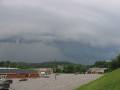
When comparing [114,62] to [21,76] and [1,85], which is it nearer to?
[21,76]

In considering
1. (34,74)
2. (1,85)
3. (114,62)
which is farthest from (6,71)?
(1,85)

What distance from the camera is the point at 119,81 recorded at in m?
24.3

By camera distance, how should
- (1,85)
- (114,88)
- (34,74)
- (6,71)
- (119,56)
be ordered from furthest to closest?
(34,74)
(6,71)
(119,56)
(1,85)
(114,88)

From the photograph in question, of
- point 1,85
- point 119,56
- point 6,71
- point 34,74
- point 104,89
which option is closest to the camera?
point 104,89

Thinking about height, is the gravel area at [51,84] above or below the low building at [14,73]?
below

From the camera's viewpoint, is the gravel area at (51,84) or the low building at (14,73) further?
the low building at (14,73)

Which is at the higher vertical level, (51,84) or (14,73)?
(14,73)

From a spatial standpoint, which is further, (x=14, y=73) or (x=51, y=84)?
(x=14, y=73)

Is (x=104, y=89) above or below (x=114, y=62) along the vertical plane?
below

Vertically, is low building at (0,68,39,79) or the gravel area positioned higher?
low building at (0,68,39,79)

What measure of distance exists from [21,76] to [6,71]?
11414 millimetres

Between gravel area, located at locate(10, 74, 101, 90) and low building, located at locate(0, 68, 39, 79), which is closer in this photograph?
gravel area, located at locate(10, 74, 101, 90)

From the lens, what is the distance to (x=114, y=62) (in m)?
110

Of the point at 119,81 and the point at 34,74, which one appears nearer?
the point at 119,81
